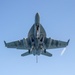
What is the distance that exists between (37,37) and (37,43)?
1578mm

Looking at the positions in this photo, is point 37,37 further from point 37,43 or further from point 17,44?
point 17,44

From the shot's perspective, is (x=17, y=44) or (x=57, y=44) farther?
(x=57, y=44)

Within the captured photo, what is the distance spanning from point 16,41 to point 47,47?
9.14 metres

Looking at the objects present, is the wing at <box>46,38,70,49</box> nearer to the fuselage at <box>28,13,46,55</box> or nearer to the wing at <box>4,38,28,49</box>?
the fuselage at <box>28,13,46,55</box>

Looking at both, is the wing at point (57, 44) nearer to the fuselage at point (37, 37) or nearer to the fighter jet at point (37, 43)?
the fighter jet at point (37, 43)

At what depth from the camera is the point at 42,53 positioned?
366ft

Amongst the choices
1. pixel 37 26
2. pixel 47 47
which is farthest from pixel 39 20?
pixel 47 47

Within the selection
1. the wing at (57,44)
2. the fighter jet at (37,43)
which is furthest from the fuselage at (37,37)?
the wing at (57,44)

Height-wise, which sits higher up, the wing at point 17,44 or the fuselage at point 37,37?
the fuselage at point 37,37

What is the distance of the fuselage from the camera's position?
103 meters

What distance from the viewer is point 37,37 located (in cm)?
10331

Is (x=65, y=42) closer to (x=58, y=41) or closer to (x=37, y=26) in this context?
(x=58, y=41)

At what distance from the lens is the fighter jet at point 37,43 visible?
10381cm

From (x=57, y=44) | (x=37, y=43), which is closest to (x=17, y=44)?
(x=37, y=43)
